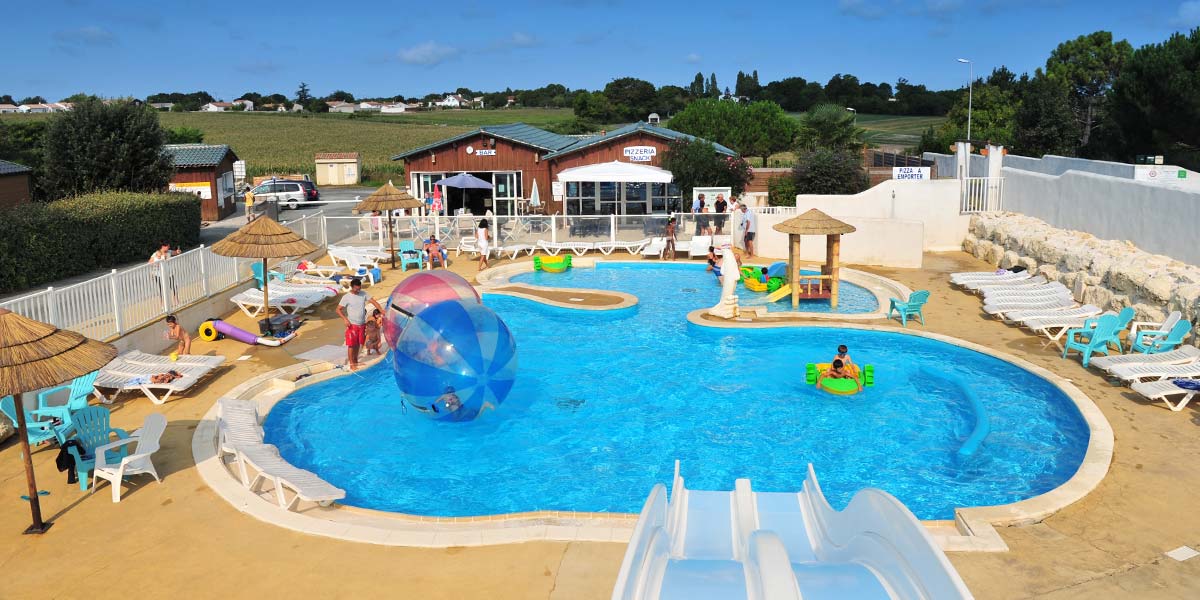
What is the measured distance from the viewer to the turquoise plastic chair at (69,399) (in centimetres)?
1052

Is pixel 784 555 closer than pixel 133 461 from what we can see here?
Yes

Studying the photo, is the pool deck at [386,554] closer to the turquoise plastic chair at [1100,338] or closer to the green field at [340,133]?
the turquoise plastic chair at [1100,338]

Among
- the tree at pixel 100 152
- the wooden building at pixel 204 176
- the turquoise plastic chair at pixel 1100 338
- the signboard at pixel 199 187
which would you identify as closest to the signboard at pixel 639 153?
the tree at pixel 100 152

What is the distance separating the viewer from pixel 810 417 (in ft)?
40.9

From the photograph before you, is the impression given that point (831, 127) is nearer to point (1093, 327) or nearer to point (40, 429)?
point (1093, 327)

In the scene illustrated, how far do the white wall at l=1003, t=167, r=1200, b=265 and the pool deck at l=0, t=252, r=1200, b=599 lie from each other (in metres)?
8.19

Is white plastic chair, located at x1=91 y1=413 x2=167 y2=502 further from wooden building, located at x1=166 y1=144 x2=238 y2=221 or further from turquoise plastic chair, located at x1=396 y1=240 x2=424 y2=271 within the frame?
wooden building, located at x1=166 y1=144 x2=238 y2=221

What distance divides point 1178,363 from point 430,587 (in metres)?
11.2

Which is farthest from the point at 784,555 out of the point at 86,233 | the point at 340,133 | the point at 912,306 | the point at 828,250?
the point at 340,133

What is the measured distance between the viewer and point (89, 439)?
9.41m

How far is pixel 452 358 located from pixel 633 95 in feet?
407

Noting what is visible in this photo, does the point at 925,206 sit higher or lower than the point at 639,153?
lower

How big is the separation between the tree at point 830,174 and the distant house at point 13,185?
25.3 metres

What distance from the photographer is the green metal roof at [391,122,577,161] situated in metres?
32.0
